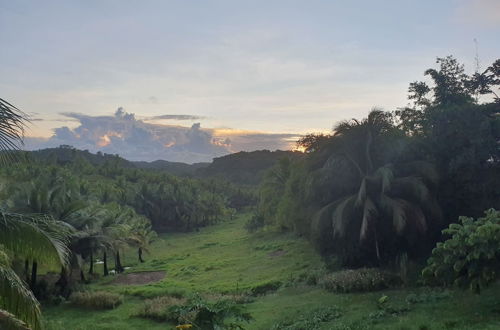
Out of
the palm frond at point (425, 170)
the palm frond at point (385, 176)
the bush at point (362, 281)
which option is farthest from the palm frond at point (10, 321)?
the palm frond at point (425, 170)

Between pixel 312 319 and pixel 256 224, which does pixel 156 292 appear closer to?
pixel 312 319

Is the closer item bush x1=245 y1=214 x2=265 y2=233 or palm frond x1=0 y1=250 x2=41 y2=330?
palm frond x1=0 y1=250 x2=41 y2=330

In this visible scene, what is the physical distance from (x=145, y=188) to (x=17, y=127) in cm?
6314

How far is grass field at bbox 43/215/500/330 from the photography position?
1390 centimetres

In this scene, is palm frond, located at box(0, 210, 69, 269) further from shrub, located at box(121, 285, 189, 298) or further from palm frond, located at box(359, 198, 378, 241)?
shrub, located at box(121, 285, 189, 298)

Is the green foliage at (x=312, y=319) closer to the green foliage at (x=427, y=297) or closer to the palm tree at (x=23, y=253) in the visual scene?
the green foliage at (x=427, y=297)


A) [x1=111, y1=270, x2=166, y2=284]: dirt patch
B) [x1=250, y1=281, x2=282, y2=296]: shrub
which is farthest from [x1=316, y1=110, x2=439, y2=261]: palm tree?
[x1=111, y1=270, x2=166, y2=284]: dirt patch

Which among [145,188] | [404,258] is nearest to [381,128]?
[404,258]

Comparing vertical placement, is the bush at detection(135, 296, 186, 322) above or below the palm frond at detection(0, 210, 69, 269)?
below

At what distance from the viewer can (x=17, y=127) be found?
787 cm

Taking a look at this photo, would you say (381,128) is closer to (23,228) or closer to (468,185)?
(468,185)

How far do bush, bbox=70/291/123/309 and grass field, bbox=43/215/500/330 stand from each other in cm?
39

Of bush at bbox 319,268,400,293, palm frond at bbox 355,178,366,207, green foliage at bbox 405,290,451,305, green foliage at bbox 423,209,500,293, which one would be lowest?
bush at bbox 319,268,400,293

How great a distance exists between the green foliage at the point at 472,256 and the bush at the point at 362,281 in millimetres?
5557
